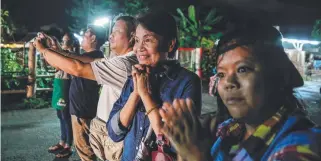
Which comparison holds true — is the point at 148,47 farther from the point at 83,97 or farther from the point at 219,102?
the point at 83,97

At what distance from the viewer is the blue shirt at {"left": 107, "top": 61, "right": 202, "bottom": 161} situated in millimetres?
1859

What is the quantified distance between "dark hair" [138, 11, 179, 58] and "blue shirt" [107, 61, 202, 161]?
0.15m

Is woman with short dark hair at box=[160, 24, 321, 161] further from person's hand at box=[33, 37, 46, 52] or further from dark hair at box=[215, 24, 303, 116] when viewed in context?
person's hand at box=[33, 37, 46, 52]

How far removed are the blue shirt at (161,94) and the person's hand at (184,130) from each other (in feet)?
2.23

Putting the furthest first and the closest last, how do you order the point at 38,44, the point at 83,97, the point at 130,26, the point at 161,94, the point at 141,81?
the point at 83,97 < the point at 130,26 < the point at 38,44 < the point at 161,94 < the point at 141,81

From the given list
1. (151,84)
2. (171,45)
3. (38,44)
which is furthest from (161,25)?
(38,44)

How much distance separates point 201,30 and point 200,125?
1721 cm

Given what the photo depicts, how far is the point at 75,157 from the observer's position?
5230 mm

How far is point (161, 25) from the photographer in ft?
6.42

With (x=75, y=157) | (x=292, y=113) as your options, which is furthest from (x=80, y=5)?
(x=292, y=113)

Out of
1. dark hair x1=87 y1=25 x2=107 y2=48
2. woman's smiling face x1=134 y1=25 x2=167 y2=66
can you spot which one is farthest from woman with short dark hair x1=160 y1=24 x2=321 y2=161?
dark hair x1=87 y1=25 x2=107 y2=48

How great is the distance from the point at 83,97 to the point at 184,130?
128 inches

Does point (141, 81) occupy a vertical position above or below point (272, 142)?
above

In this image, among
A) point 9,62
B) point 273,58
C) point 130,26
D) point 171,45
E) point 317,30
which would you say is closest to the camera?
point 273,58
